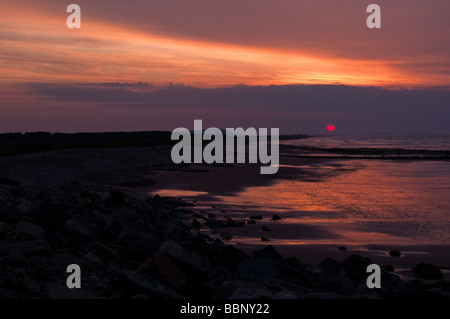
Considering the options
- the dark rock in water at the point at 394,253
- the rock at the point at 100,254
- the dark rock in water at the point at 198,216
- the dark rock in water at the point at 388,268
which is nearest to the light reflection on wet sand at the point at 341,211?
the dark rock in water at the point at 394,253

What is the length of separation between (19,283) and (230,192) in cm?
1593

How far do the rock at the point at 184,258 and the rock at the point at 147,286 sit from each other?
50cm

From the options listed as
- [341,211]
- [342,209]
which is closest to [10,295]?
[341,211]

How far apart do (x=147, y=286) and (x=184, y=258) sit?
0.89 m

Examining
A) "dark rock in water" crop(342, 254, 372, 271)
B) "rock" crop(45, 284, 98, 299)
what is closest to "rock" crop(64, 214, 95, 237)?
"rock" crop(45, 284, 98, 299)

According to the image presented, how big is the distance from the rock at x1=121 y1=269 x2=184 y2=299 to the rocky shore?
13 mm

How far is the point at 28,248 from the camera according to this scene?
24.4 ft

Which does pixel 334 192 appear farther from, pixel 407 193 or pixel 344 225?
pixel 344 225

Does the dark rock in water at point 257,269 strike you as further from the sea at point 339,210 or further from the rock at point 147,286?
the sea at point 339,210

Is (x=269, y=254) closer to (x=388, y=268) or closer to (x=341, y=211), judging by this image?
(x=388, y=268)

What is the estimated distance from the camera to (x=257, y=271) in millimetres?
7938

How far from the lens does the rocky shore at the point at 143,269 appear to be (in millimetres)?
6465

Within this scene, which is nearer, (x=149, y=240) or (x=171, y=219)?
(x=149, y=240)
